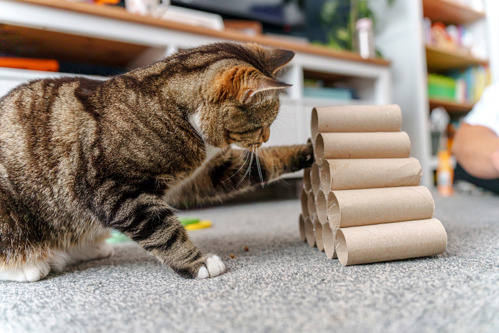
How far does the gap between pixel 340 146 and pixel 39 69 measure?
135 centimetres

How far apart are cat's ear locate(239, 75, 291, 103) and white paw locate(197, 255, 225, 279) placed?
34cm

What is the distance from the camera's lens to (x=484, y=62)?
9.73 feet

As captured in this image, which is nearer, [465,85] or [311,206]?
[311,206]

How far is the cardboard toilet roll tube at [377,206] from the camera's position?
2.33 ft

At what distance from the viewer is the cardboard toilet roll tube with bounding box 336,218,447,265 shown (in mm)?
682

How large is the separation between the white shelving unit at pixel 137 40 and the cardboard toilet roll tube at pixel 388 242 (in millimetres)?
386

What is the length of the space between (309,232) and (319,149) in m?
0.24

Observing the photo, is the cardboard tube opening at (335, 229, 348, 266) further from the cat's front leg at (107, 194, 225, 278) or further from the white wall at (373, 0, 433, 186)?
the white wall at (373, 0, 433, 186)

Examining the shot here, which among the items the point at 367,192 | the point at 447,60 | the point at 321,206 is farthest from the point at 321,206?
the point at 447,60

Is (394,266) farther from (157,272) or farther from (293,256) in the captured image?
(157,272)

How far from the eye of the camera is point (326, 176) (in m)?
0.78

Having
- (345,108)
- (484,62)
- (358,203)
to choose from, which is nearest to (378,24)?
(484,62)

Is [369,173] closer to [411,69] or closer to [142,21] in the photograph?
[142,21]

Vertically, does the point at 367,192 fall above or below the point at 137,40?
below
